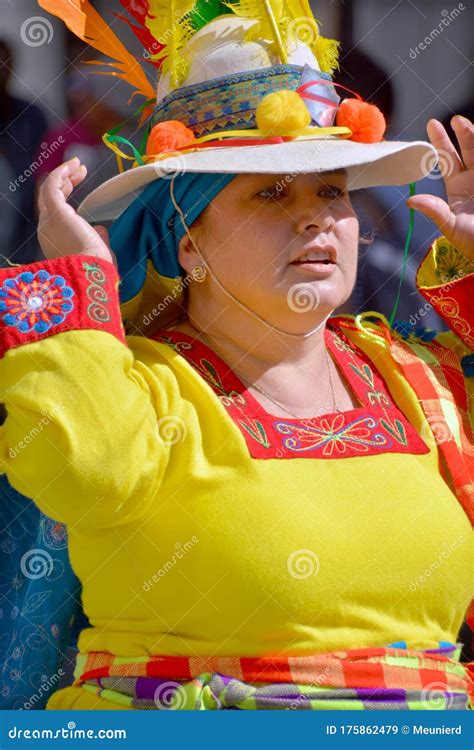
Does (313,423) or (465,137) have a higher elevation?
(465,137)

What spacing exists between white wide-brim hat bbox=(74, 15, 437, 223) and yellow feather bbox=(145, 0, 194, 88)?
0.02 m

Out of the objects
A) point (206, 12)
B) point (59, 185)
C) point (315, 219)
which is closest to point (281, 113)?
point (315, 219)

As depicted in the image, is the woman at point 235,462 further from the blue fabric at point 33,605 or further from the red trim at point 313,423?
the blue fabric at point 33,605

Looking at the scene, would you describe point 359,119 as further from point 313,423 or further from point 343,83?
point 343,83

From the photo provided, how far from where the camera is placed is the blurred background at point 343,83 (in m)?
3.48

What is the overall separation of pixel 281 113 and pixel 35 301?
611mm

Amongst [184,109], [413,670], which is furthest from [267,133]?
[413,670]

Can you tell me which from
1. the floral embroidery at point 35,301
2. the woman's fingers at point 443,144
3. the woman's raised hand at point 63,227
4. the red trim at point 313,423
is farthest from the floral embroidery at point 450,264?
the floral embroidery at point 35,301

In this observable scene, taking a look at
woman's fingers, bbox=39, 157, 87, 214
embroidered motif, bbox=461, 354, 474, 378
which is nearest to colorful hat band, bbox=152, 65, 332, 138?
woman's fingers, bbox=39, 157, 87, 214

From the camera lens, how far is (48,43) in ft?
12.0

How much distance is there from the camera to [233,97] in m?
2.36

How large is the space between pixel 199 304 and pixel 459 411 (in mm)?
590

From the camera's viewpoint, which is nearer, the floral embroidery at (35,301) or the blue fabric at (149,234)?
the floral embroidery at (35,301)

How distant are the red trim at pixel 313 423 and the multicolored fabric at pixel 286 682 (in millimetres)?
374
